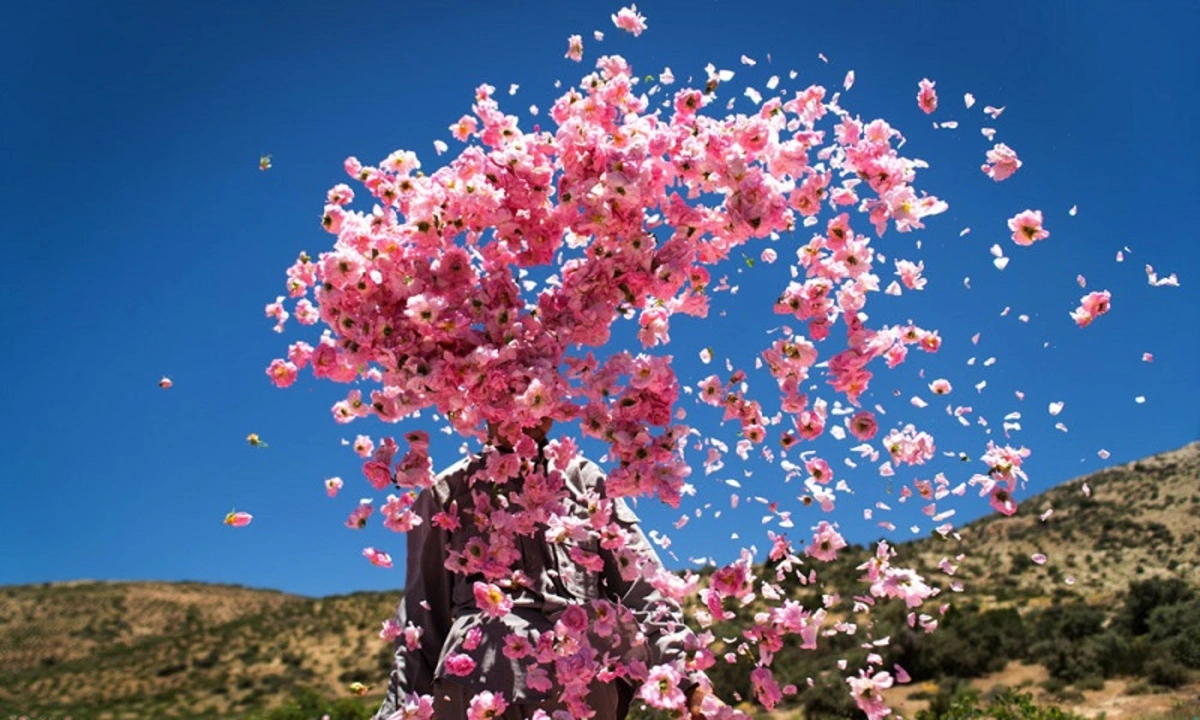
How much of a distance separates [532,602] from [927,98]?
2657 mm

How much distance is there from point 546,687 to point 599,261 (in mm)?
1617

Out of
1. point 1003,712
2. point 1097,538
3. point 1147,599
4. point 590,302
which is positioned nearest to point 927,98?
point 590,302

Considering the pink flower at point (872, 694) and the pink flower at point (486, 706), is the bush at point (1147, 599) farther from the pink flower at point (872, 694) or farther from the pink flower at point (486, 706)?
the pink flower at point (486, 706)

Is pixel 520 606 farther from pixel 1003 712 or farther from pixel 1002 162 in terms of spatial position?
pixel 1003 712

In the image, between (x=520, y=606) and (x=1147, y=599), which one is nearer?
(x=520, y=606)

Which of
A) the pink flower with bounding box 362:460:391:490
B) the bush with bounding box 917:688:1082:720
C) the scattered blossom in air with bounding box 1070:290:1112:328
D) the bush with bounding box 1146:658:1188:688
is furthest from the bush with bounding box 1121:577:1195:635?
the pink flower with bounding box 362:460:391:490

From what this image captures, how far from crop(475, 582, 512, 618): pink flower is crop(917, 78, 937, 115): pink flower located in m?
2.64

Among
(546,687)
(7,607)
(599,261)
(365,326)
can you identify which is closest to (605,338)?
(599,261)

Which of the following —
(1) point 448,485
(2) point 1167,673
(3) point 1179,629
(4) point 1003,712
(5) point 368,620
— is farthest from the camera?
(5) point 368,620

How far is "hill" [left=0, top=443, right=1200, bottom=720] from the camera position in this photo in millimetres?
26078

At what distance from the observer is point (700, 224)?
13.0 feet

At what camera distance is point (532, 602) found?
4.13m

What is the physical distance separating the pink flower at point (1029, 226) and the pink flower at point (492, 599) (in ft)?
8.25

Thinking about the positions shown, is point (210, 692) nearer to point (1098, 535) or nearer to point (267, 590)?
point (1098, 535)
